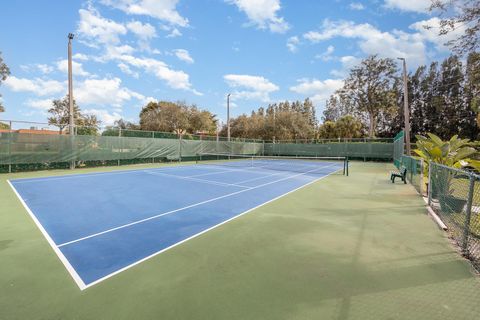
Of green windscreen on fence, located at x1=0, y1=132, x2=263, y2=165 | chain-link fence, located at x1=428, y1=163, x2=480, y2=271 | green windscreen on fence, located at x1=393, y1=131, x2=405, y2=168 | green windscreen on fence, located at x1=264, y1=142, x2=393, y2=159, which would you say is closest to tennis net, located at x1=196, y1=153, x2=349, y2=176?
green windscreen on fence, located at x1=0, y1=132, x2=263, y2=165

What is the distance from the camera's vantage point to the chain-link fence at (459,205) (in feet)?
13.3

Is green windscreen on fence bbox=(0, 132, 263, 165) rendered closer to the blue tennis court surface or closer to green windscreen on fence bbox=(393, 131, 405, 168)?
the blue tennis court surface

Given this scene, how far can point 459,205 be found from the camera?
18.6ft

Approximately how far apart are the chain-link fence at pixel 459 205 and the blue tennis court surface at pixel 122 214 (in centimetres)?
402

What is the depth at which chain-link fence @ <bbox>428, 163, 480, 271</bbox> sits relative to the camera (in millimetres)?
4062

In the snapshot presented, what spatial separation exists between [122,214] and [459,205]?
7328mm

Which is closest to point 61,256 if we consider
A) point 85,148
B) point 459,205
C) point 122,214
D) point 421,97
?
point 122,214

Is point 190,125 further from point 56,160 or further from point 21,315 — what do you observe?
point 21,315

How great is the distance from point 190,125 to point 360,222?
1421 inches

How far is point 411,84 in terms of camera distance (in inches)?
1767

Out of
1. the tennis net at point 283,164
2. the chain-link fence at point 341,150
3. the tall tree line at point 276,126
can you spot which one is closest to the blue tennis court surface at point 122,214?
the tennis net at point 283,164

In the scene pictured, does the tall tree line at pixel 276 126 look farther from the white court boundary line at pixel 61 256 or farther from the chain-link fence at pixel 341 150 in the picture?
the white court boundary line at pixel 61 256

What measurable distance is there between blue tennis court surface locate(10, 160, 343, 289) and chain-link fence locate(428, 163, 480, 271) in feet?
13.2

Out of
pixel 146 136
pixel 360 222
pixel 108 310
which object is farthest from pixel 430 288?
pixel 146 136
